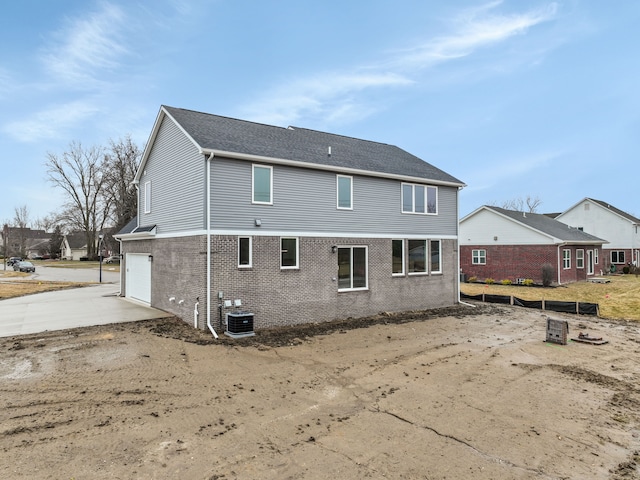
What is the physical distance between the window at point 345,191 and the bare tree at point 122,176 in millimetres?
41029

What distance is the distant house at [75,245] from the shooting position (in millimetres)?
78250

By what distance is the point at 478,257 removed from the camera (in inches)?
1206

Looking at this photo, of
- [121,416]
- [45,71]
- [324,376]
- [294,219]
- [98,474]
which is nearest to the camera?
[98,474]

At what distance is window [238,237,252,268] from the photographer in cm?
1202

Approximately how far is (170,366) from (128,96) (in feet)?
58.1

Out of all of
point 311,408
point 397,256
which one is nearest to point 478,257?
point 397,256

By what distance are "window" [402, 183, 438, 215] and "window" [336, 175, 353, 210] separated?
119 inches

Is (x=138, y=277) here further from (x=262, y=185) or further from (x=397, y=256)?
(x=397, y=256)

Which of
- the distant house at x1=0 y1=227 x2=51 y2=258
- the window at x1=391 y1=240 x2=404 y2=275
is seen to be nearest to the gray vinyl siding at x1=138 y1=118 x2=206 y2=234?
the window at x1=391 y1=240 x2=404 y2=275

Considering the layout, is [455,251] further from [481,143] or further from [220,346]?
[481,143]

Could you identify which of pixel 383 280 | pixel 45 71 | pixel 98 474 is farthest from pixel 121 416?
pixel 45 71

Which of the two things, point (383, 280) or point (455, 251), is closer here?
point (383, 280)

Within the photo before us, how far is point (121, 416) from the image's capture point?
581 cm

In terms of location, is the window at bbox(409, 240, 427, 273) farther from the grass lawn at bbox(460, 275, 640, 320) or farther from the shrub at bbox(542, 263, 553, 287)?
the shrub at bbox(542, 263, 553, 287)
